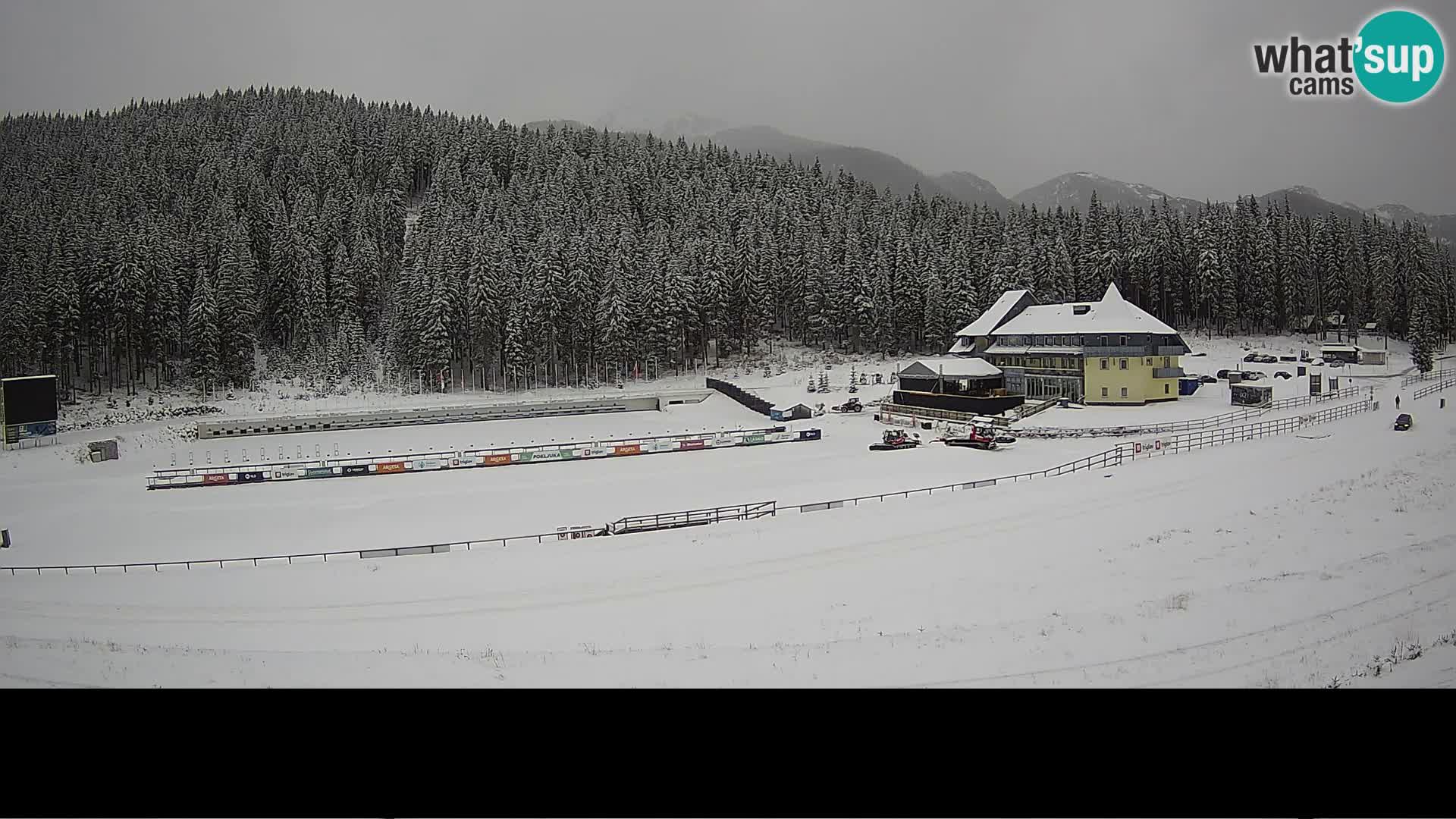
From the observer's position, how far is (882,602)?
24.0ft

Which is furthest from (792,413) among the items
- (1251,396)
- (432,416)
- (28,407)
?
(28,407)

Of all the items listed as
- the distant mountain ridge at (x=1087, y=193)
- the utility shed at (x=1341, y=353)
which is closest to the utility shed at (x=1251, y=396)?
the utility shed at (x=1341, y=353)

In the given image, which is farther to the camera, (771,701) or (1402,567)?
(1402,567)

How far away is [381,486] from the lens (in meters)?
18.0

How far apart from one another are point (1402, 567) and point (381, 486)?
698 inches

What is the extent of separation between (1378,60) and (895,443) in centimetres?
1627

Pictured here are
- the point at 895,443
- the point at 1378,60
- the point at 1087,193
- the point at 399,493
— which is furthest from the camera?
the point at 895,443

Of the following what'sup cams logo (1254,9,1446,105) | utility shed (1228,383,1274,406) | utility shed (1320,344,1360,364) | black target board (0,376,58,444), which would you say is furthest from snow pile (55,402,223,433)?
utility shed (1228,383,1274,406)

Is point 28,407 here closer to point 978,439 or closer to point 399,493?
point 399,493

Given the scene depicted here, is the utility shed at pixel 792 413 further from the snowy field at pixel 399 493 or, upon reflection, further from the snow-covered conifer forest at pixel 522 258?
the snow-covered conifer forest at pixel 522 258

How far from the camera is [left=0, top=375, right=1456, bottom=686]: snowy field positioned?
459 cm

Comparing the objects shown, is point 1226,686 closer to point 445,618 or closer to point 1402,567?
point 1402,567

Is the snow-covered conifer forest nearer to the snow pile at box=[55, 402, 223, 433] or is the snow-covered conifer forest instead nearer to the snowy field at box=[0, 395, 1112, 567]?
the snow pile at box=[55, 402, 223, 433]

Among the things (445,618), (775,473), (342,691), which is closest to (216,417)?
(775,473)
